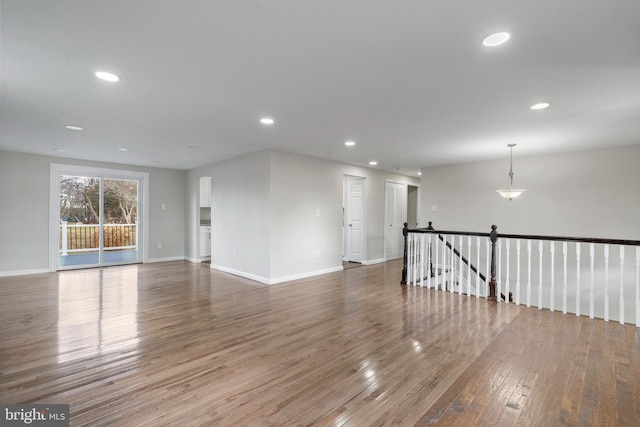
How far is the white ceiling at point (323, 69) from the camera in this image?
1.71 metres

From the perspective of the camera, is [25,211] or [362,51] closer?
[362,51]

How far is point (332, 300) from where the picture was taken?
4.32m

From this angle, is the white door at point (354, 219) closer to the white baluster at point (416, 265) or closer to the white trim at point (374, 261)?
the white trim at point (374, 261)

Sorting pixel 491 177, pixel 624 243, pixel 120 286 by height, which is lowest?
pixel 120 286

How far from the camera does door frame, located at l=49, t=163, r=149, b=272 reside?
20.5 ft

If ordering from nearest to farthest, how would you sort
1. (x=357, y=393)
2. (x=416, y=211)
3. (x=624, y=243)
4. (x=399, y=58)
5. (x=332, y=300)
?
(x=357, y=393) → (x=399, y=58) → (x=624, y=243) → (x=332, y=300) → (x=416, y=211)

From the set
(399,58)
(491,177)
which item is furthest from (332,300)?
(491,177)

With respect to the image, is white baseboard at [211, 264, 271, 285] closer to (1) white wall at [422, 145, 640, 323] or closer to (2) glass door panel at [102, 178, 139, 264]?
(2) glass door panel at [102, 178, 139, 264]

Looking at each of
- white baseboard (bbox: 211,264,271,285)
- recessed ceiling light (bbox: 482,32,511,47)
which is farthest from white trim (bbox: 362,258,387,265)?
recessed ceiling light (bbox: 482,32,511,47)

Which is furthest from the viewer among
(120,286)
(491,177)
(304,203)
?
(491,177)

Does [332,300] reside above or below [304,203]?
below

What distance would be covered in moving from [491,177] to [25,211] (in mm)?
9443

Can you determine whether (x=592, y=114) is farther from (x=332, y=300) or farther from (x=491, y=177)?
(x=332, y=300)

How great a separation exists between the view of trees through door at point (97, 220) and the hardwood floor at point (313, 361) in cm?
263
